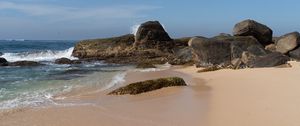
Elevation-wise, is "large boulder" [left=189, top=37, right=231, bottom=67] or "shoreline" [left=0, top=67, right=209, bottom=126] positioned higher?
"large boulder" [left=189, top=37, right=231, bottom=67]

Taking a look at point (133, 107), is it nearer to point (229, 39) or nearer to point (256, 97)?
point (256, 97)

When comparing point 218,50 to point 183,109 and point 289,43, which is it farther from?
point 183,109

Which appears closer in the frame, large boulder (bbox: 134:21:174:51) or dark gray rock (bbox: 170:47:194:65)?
dark gray rock (bbox: 170:47:194:65)

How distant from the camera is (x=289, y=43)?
1081 inches

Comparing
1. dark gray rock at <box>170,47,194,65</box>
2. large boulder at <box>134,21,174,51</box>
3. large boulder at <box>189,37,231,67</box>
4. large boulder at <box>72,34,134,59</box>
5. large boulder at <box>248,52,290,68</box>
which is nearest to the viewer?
large boulder at <box>248,52,290,68</box>

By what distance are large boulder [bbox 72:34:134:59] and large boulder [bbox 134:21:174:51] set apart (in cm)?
117

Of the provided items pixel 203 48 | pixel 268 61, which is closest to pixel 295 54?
pixel 268 61

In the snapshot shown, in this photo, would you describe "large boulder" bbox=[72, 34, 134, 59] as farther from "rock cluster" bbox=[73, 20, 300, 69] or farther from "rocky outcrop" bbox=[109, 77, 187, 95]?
"rocky outcrop" bbox=[109, 77, 187, 95]

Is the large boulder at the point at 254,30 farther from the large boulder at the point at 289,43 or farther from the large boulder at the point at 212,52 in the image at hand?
the large boulder at the point at 212,52

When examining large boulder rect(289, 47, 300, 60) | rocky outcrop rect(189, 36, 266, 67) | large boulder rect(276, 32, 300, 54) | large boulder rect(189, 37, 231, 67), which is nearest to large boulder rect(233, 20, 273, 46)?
large boulder rect(276, 32, 300, 54)

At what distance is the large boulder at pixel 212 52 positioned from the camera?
25.6 meters

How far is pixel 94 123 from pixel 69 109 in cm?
201

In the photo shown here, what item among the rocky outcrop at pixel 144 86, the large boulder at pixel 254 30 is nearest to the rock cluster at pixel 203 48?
the large boulder at pixel 254 30

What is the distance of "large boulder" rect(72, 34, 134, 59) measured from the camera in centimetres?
3797
